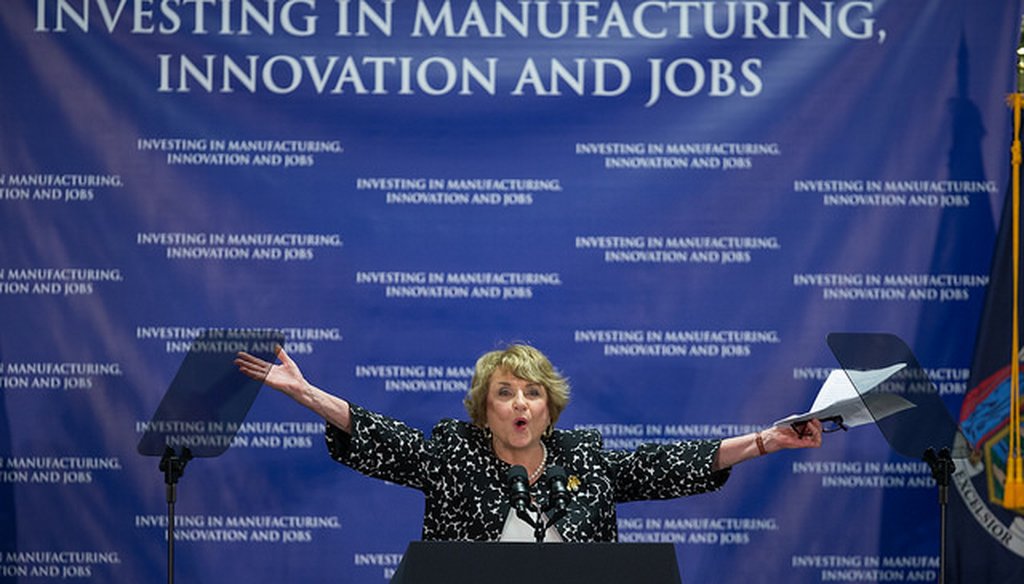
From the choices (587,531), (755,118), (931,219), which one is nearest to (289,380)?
(587,531)

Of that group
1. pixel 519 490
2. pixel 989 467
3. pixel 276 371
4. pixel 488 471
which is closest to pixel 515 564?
pixel 519 490

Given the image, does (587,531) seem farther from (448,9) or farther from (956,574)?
(448,9)

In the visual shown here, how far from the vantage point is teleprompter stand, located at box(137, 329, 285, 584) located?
4180 mm

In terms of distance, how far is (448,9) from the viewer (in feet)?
16.3

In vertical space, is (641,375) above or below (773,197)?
below

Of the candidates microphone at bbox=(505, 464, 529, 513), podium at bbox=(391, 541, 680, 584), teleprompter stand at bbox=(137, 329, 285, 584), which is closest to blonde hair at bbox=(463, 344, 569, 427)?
teleprompter stand at bbox=(137, 329, 285, 584)

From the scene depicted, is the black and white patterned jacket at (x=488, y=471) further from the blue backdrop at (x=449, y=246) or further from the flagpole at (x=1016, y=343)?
the flagpole at (x=1016, y=343)

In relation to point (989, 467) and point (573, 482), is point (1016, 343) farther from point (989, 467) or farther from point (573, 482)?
point (573, 482)

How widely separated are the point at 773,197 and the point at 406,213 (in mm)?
1297

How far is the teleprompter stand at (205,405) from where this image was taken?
4.18m

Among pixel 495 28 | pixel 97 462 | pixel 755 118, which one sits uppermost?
pixel 495 28

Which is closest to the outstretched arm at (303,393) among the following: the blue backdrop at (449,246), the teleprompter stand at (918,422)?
the blue backdrop at (449,246)

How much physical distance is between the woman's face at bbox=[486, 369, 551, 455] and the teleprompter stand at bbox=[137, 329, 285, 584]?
2.19 feet

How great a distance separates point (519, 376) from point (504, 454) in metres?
0.23
